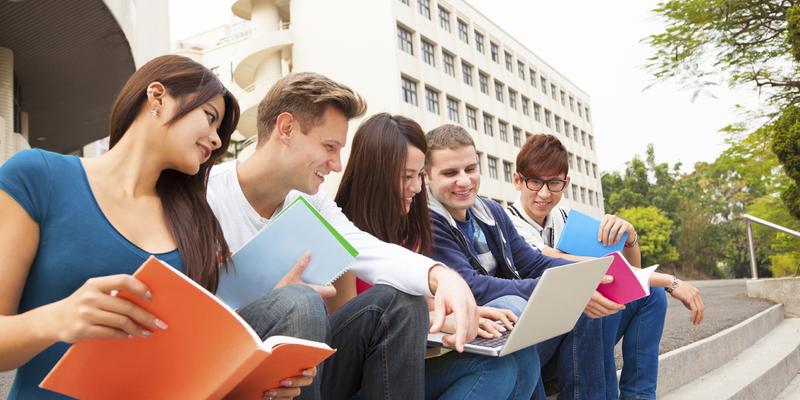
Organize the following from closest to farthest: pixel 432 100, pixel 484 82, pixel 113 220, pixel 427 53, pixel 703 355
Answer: pixel 113 220
pixel 703 355
pixel 432 100
pixel 427 53
pixel 484 82

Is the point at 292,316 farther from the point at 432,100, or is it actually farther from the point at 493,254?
the point at 432,100

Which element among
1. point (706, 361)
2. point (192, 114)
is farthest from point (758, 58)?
point (192, 114)

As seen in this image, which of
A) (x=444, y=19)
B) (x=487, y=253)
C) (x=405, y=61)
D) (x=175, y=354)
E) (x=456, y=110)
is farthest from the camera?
(x=444, y=19)

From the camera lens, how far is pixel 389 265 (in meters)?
1.72

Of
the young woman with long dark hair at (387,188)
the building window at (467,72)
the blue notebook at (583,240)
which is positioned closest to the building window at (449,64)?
the building window at (467,72)

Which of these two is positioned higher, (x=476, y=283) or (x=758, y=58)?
(x=758, y=58)

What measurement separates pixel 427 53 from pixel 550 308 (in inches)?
913

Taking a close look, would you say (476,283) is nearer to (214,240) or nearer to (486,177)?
(214,240)

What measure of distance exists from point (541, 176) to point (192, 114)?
89.8 inches

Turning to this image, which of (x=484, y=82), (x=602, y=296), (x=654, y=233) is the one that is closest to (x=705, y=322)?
(x=602, y=296)

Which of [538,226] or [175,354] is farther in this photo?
[538,226]

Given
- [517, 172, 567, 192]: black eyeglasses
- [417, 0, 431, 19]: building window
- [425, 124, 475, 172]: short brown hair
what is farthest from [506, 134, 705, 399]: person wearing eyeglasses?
[417, 0, 431, 19]: building window

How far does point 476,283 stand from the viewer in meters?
2.19

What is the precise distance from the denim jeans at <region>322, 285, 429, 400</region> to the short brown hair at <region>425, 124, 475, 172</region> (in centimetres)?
115
